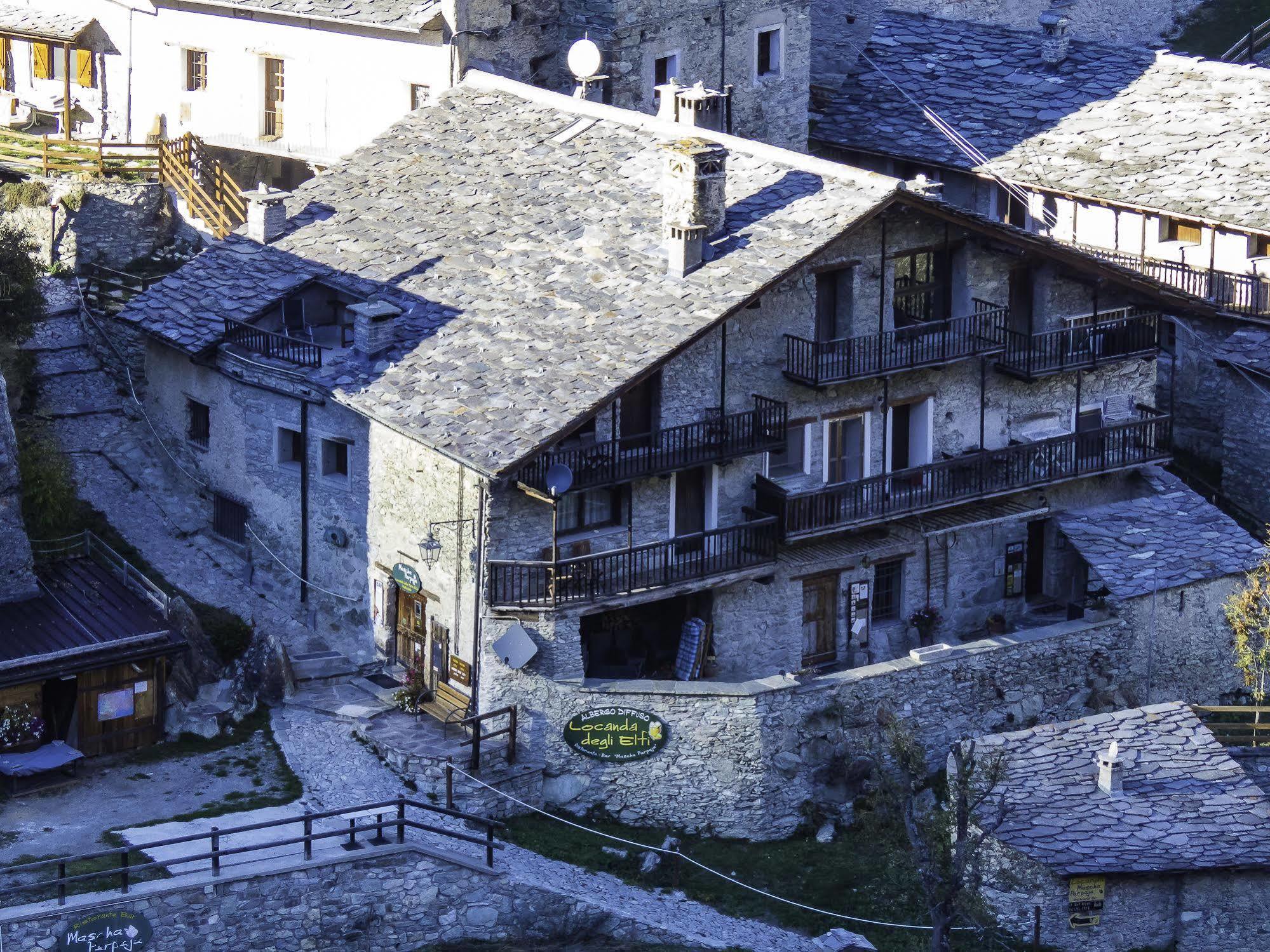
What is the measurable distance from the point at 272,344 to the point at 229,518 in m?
4.43

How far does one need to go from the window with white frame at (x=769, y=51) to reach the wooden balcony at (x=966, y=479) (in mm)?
16713

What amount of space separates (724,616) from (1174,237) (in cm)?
1935

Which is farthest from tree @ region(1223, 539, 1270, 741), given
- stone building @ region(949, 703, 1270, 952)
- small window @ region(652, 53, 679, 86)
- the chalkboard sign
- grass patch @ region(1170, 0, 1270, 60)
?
grass patch @ region(1170, 0, 1270, 60)

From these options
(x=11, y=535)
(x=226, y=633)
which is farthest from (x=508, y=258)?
(x=11, y=535)

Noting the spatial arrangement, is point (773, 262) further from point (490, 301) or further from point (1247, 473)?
point (1247, 473)

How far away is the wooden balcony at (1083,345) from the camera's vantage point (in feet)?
192

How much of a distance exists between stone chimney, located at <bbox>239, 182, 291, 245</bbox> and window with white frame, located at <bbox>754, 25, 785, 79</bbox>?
55.9ft

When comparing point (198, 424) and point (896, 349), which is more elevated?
point (896, 349)

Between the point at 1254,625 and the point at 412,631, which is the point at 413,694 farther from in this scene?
the point at 1254,625

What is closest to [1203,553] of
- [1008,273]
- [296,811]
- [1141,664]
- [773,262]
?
[1141,664]

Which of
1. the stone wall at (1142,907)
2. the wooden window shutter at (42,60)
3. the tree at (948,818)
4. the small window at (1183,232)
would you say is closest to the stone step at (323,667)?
the tree at (948,818)

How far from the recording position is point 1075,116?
7150 cm

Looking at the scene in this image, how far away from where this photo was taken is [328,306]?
59.5 metres

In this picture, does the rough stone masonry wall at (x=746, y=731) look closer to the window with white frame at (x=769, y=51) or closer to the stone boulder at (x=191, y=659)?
the stone boulder at (x=191, y=659)
